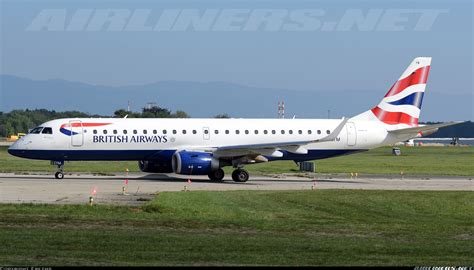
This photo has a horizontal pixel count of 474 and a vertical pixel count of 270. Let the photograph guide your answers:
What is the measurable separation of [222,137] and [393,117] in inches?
395

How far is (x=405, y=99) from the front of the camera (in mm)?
50156

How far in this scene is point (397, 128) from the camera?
49750 millimetres

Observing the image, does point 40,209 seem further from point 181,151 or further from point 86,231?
point 181,151

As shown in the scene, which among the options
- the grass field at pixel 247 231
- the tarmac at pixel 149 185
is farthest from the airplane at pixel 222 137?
the grass field at pixel 247 231

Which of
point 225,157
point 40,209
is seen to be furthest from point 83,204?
point 225,157

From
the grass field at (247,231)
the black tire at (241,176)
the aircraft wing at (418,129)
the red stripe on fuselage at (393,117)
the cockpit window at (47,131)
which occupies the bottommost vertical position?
the grass field at (247,231)

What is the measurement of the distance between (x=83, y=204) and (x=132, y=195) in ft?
16.5

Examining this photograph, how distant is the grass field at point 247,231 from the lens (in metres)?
17.8

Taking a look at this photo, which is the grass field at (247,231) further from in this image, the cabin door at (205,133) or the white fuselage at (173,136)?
the cabin door at (205,133)

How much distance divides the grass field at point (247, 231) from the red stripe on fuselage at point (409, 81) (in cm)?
1742

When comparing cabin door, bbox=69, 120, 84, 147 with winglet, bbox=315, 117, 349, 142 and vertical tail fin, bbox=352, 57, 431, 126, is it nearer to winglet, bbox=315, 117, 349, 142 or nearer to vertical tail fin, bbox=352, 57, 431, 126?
winglet, bbox=315, 117, 349, 142

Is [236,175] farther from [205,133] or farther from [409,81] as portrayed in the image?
[409,81]

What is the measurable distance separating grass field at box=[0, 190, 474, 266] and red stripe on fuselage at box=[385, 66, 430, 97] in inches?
686

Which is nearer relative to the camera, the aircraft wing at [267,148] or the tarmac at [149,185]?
the tarmac at [149,185]
